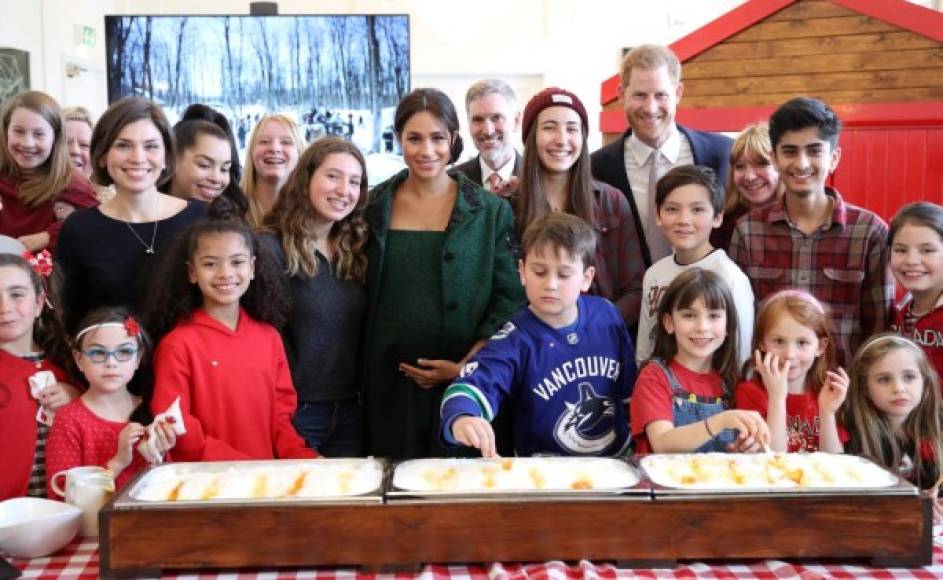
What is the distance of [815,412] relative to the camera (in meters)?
2.20

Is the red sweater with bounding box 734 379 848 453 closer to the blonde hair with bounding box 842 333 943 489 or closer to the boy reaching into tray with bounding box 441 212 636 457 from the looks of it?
the blonde hair with bounding box 842 333 943 489

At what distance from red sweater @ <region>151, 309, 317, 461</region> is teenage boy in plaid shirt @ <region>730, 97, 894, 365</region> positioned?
1.45m

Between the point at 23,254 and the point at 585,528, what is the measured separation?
1.59 meters

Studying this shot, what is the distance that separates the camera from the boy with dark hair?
2596 mm

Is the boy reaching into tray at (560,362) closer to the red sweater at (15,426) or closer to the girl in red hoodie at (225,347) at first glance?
the girl in red hoodie at (225,347)

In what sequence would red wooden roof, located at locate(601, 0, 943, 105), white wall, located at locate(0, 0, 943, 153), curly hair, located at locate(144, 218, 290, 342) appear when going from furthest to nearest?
white wall, located at locate(0, 0, 943, 153), red wooden roof, located at locate(601, 0, 943, 105), curly hair, located at locate(144, 218, 290, 342)

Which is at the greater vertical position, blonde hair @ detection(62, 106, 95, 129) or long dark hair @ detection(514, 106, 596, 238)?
blonde hair @ detection(62, 106, 95, 129)

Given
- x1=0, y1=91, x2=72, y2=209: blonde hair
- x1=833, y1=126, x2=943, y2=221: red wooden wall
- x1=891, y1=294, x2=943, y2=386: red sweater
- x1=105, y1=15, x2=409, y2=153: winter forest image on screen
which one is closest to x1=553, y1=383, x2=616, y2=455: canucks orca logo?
x1=891, y1=294, x2=943, y2=386: red sweater

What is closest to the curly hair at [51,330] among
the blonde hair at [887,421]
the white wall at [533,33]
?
the blonde hair at [887,421]

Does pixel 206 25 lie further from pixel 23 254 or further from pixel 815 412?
pixel 815 412

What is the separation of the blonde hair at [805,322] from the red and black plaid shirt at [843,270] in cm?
36

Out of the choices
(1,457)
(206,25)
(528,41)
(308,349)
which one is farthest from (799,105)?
Result: (528,41)

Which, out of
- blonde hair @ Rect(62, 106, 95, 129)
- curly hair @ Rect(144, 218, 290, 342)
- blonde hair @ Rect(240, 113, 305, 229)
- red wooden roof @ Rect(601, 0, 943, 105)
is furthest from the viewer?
red wooden roof @ Rect(601, 0, 943, 105)

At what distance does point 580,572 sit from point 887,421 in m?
1.05
